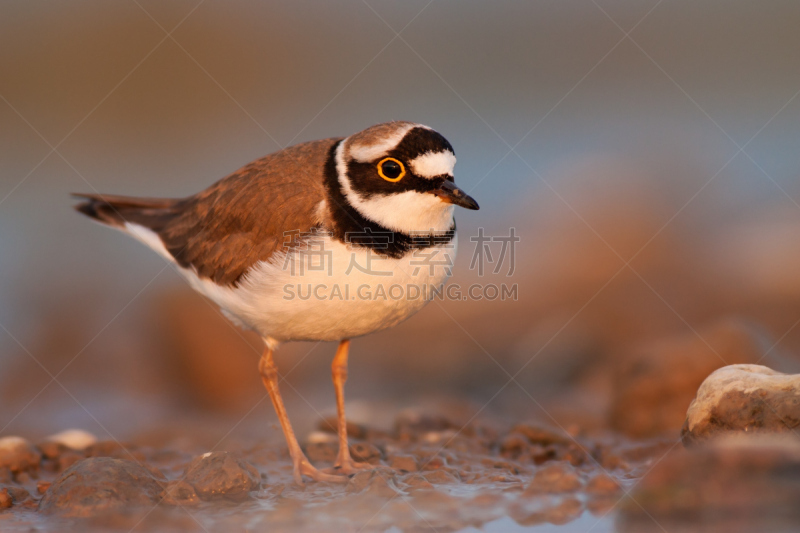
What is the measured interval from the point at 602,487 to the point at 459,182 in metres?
6.65

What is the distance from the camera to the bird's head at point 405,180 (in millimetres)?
4930

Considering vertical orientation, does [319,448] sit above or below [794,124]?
below

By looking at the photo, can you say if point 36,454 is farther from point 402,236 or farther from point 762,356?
point 762,356

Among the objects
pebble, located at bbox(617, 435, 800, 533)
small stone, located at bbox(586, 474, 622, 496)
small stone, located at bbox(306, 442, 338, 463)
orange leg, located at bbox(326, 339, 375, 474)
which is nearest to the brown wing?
orange leg, located at bbox(326, 339, 375, 474)

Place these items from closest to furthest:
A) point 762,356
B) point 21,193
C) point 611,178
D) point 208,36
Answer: point 762,356 < point 611,178 < point 21,193 < point 208,36

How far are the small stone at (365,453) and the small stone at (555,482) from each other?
155 cm

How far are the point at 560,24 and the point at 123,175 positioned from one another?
7608 mm

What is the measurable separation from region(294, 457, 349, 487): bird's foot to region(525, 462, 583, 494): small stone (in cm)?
141

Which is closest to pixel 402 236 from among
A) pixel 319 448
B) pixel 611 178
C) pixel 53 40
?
pixel 319 448

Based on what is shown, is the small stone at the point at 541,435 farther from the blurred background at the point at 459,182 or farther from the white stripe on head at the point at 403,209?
the white stripe on head at the point at 403,209

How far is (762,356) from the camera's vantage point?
5887 millimetres

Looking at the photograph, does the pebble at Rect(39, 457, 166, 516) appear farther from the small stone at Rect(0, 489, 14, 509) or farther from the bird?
the bird

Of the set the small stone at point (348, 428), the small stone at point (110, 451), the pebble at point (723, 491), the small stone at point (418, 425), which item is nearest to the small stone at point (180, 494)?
the small stone at point (110, 451)

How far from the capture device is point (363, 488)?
4812 millimetres
